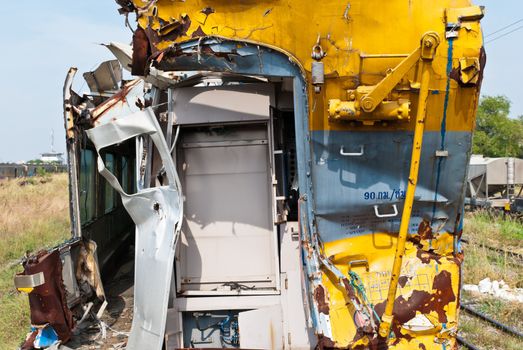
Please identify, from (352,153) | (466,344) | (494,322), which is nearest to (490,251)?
(494,322)

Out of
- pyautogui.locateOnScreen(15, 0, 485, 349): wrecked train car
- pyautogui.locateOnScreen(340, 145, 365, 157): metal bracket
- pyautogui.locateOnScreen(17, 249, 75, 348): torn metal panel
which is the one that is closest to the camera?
pyautogui.locateOnScreen(15, 0, 485, 349): wrecked train car

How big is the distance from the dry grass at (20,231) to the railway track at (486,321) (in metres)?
5.40

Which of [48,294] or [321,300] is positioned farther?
[48,294]

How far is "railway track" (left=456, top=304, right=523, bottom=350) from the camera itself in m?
5.67

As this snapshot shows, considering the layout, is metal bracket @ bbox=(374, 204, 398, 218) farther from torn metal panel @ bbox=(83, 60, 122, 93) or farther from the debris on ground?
torn metal panel @ bbox=(83, 60, 122, 93)

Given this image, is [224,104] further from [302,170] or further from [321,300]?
[321,300]

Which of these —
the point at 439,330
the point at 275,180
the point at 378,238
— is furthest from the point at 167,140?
the point at 439,330

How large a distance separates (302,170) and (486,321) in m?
3.92

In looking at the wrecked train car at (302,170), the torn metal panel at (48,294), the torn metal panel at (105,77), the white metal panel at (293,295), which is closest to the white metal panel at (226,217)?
the wrecked train car at (302,170)

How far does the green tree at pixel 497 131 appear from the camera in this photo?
40.2 meters

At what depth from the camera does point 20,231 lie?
1535 centimetres

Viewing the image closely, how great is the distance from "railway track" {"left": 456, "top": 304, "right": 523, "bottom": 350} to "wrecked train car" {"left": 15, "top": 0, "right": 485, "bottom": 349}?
5.69 feet

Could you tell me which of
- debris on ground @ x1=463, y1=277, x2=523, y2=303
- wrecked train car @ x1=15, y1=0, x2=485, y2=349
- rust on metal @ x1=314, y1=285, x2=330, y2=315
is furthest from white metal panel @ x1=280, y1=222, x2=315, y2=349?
debris on ground @ x1=463, y1=277, x2=523, y2=303

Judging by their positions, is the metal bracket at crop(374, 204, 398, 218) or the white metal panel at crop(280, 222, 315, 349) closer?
the metal bracket at crop(374, 204, 398, 218)
